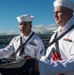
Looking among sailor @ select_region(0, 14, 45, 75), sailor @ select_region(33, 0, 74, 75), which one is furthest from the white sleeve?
sailor @ select_region(0, 14, 45, 75)

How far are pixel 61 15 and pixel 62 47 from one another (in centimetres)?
44

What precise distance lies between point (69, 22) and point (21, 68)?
1.15m

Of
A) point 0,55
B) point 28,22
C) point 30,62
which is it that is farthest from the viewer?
point 28,22

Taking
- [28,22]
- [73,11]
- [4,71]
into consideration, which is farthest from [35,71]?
[28,22]

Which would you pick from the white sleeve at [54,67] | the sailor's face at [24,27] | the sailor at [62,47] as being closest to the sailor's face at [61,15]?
the sailor at [62,47]

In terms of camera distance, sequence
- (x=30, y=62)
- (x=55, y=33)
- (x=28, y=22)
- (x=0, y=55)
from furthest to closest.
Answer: (x=28, y=22), (x=0, y=55), (x=55, y=33), (x=30, y=62)

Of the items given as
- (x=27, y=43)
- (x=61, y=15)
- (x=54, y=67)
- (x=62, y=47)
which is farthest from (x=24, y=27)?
(x=54, y=67)

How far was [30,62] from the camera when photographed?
2.87 meters

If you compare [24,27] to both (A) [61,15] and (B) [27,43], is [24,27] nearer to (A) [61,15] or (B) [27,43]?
(B) [27,43]

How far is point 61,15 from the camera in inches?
149

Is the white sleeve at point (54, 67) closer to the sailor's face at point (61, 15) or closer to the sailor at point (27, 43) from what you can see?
the sailor's face at point (61, 15)

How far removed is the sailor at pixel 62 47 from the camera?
3016 millimetres

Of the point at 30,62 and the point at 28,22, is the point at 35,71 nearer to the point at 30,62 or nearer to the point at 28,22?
the point at 30,62

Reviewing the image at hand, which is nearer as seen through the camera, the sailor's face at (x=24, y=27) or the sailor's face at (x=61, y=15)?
the sailor's face at (x=61, y=15)
